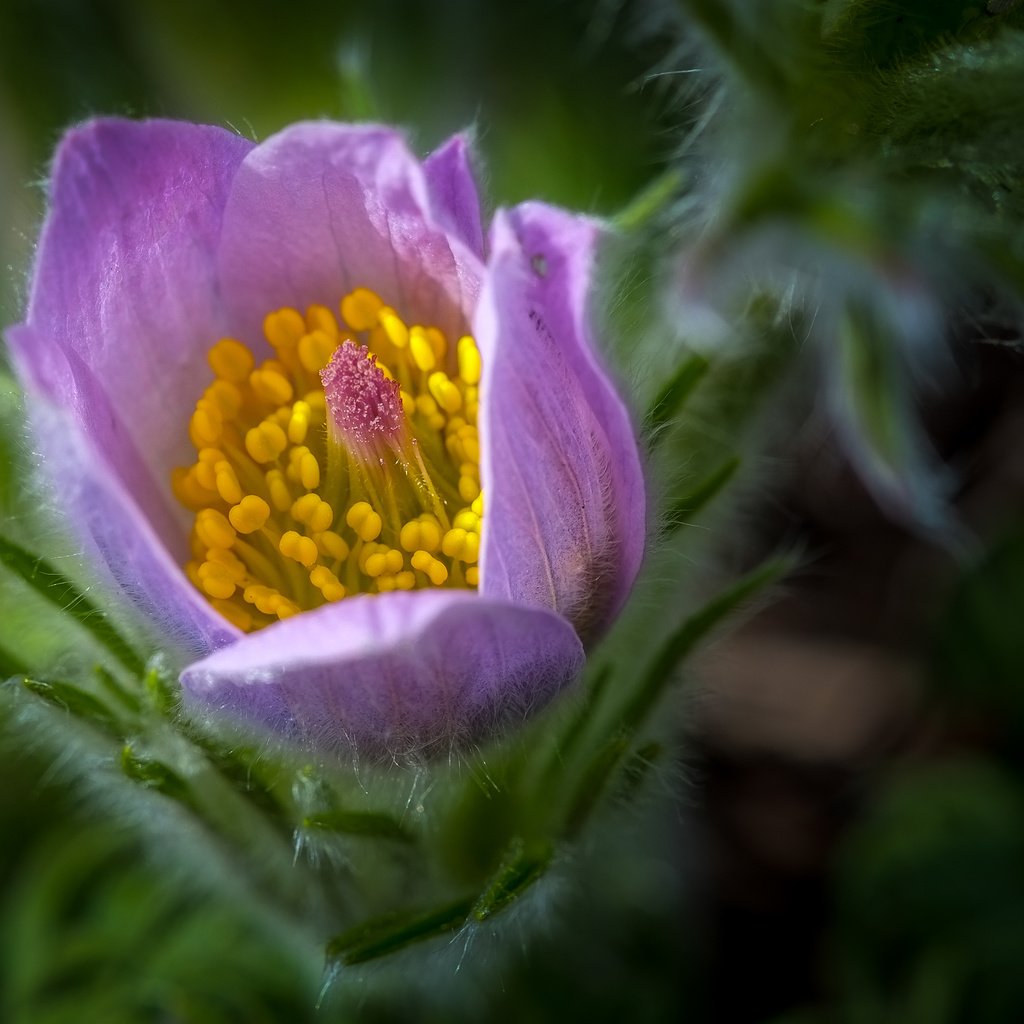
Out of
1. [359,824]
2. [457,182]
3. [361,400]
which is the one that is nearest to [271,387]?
[361,400]

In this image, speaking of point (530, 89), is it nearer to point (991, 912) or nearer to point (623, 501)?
point (623, 501)

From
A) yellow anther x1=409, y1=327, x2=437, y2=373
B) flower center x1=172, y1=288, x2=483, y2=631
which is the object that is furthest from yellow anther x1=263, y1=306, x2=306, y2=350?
yellow anther x1=409, y1=327, x2=437, y2=373

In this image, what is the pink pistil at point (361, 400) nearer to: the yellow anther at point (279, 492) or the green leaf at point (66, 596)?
the yellow anther at point (279, 492)

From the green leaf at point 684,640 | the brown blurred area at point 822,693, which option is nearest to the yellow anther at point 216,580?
the green leaf at point 684,640

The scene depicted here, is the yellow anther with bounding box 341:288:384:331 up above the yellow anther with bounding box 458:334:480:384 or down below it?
above

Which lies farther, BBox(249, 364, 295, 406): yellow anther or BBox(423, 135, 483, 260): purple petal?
BBox(249, 364, 295, 406): yellow anther

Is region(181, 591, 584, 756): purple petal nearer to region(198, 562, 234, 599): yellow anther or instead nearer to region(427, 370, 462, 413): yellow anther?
region(198, 562, 234, 599): yellow anther

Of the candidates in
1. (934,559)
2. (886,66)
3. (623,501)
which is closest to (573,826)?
(623,501)
